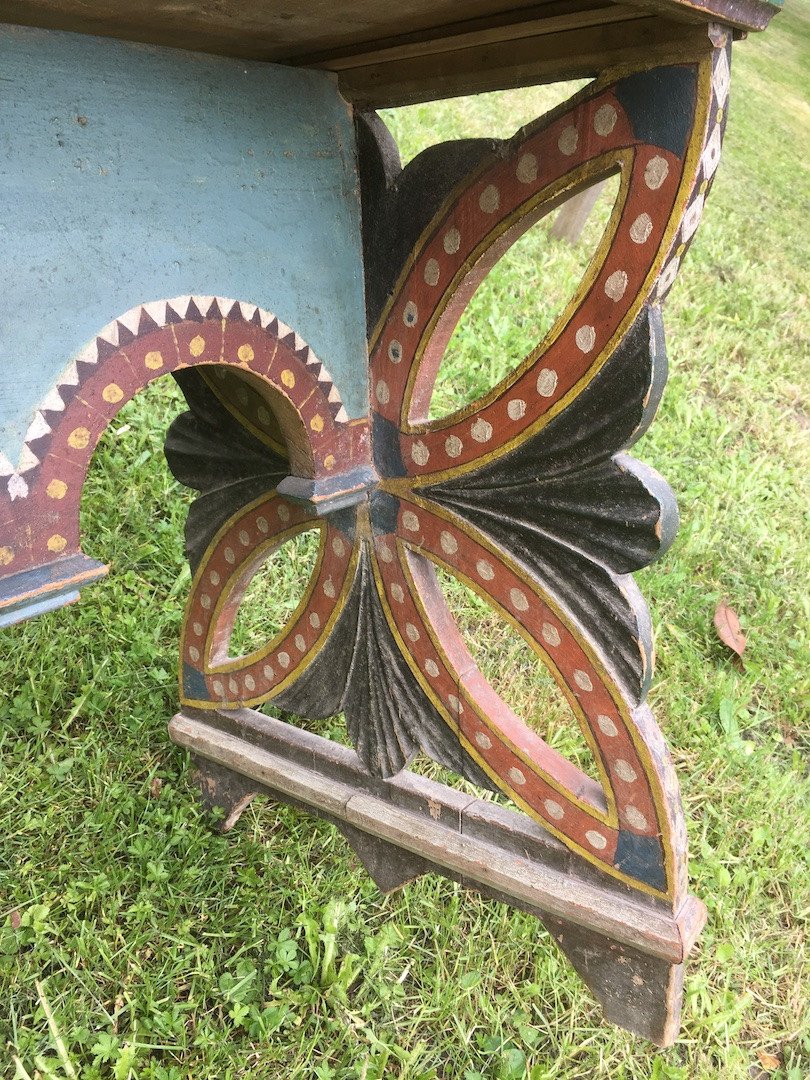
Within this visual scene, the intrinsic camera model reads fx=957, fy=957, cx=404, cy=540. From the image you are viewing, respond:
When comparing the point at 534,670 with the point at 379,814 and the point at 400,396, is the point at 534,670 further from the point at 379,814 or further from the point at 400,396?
the point at 400,396

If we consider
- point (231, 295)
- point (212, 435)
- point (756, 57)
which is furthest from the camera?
point (756, 57)

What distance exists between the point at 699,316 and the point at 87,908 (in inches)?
145

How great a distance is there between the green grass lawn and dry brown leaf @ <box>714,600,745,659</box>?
0.12 feet

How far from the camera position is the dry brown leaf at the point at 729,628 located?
2.94 meters

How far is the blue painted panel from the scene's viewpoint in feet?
3.64

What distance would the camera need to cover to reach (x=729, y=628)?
299 cm

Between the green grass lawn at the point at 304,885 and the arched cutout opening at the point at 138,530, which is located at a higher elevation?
the arched cutout opening at the point at 138,530

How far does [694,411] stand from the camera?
12.6ft

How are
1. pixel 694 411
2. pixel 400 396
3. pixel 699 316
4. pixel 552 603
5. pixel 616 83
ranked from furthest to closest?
pixel 699 316, pixel 694 411, pixel 400 396, pixel 552 603, pixel 616 83

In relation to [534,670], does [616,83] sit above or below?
above

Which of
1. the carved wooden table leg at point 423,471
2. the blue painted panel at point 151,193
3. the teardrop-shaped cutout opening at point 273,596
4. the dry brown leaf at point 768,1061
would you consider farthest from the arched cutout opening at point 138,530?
the dry brown leaf at point 768,1061

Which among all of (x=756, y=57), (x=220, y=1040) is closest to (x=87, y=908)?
(x=220, y=1040)

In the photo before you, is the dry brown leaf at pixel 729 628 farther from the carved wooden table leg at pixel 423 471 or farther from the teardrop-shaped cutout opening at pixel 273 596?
the carved wooden table leg at pixel 423 471

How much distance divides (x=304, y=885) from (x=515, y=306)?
258cm
